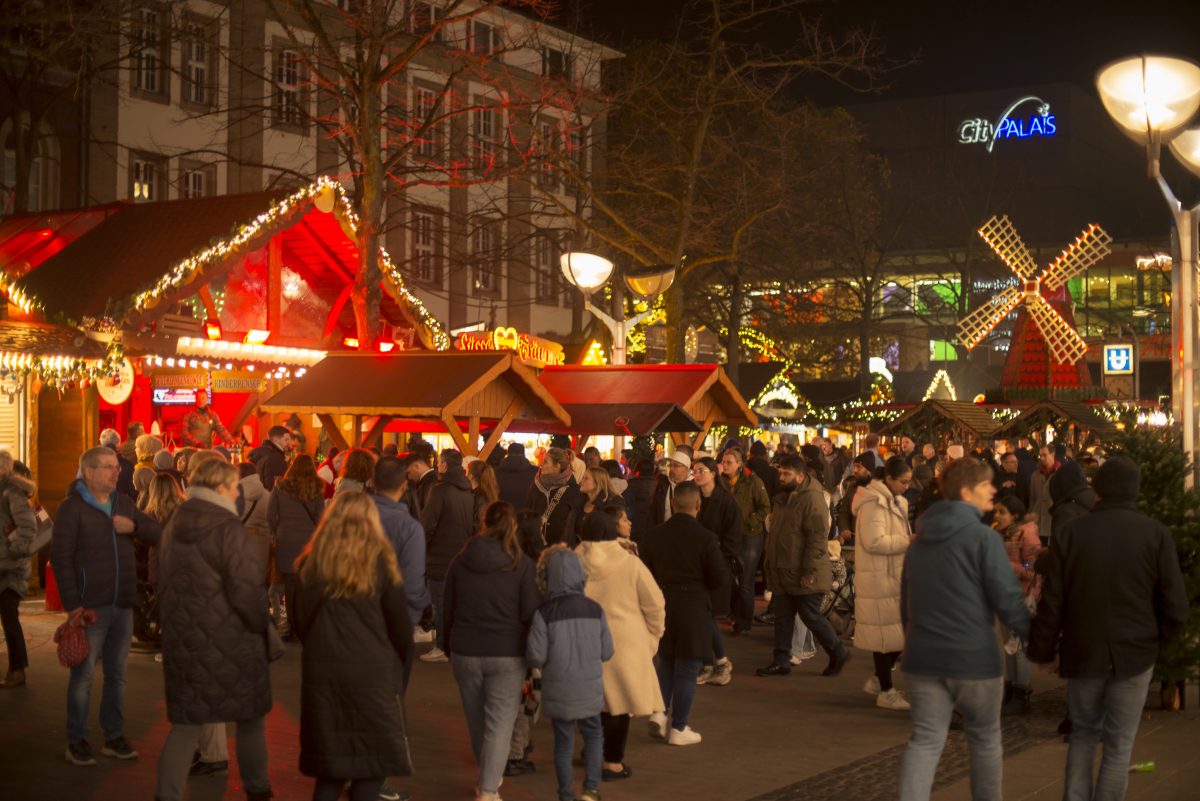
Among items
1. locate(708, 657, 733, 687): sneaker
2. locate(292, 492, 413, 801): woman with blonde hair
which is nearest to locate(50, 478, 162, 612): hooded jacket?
locate(292, 492, 413, 801): woman with blonde hair

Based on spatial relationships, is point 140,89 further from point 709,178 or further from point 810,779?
point 810,779

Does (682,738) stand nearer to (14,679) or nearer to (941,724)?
(941,724)

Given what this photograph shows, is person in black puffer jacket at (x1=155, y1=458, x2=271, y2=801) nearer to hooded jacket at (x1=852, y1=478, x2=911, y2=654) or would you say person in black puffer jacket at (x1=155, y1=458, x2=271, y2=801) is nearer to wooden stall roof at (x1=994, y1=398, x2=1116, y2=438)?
hooded jacket at (x1=852, y1=478, x2=911, y2=654)

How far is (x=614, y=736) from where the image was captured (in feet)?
28.7

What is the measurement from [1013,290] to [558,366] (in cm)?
3079

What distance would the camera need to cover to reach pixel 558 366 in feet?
72.5

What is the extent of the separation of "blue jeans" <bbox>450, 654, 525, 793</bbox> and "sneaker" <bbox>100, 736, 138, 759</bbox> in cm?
231

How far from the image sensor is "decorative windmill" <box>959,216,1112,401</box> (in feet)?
150

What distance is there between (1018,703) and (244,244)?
1148 centimetres

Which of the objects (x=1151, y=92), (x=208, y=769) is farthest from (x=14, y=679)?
(x=1151, y=92)

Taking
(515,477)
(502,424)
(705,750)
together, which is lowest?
(705,750)

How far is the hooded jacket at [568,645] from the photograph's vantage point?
25.7 feet

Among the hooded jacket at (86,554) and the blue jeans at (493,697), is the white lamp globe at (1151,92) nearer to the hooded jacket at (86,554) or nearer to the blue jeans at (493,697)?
the blue jeans at (493,697)

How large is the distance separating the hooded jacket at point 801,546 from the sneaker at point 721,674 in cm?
85
